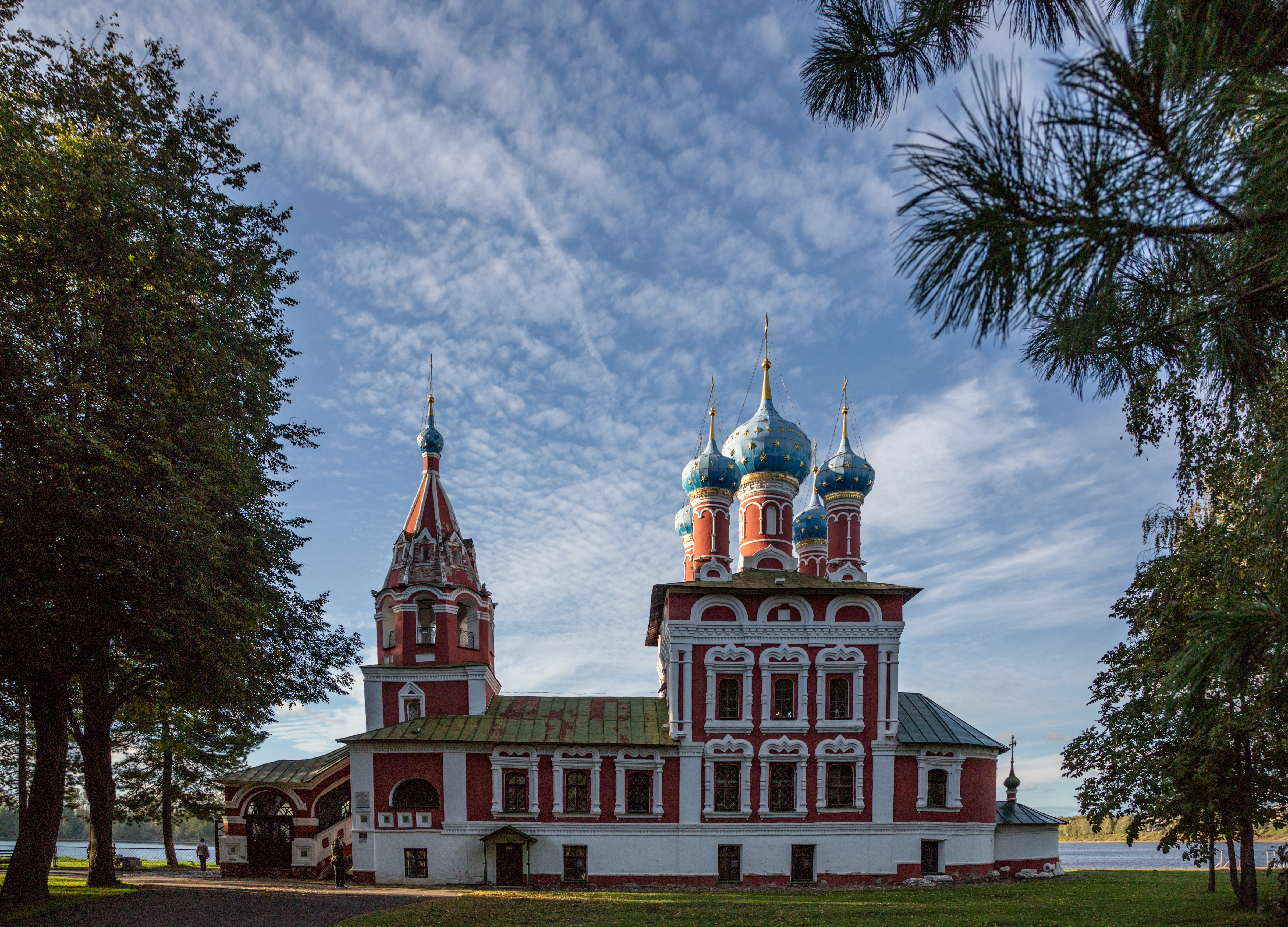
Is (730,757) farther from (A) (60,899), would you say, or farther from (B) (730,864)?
(A) (60,899)

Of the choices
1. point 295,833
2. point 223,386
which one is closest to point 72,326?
point 223,386

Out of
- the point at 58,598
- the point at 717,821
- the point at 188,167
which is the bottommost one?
the point at 717,821

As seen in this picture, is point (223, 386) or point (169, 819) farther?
point (169, 819)

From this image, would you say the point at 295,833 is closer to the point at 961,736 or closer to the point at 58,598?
the point at 58,598

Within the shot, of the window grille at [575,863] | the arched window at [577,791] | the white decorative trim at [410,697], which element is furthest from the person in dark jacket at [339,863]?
the arched window at [577,791]

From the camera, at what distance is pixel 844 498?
89.7 feet

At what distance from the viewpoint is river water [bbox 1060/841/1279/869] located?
147ft

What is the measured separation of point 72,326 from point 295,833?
1720 centimetres

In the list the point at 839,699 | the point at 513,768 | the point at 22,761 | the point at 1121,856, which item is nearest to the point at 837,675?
the point at 839,699

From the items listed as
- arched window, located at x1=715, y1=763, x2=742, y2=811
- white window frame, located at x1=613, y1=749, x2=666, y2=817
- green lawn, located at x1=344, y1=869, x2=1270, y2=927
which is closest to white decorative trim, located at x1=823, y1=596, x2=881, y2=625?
arched window, located at x1=715, y1=763, x2=742, y2=811

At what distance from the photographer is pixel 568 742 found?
2314 cm

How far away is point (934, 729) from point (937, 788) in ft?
5.27

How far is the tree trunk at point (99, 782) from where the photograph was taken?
17.5 m

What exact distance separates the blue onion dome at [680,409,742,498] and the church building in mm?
3075
